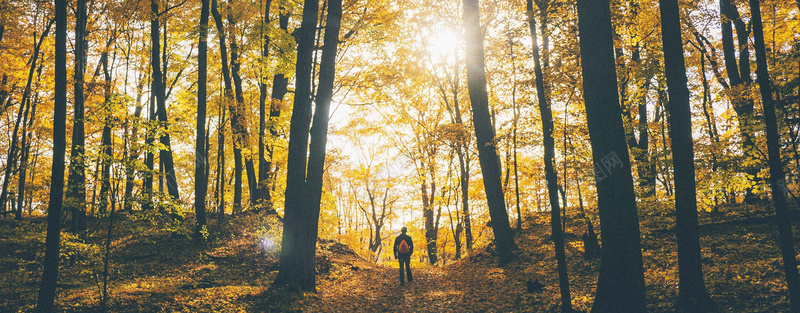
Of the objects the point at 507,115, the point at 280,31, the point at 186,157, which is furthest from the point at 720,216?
the point at 186,157

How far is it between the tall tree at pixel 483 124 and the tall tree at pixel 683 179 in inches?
203

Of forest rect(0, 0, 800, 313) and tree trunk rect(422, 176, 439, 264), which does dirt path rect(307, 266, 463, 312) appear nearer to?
forest rect(0, 0, 800, 313)

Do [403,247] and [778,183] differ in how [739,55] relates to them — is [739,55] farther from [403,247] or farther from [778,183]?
[403,247]

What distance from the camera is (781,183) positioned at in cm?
489

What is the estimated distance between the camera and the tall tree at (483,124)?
10.9 m

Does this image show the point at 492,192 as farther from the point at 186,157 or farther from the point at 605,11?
the point at 186,157

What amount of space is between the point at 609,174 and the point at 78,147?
7973mm

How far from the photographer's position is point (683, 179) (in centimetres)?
593

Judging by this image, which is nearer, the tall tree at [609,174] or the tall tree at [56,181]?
the tall tree at [609,174]

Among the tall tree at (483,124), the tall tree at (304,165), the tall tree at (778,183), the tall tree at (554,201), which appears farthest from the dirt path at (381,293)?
the tall tree at (778,183)

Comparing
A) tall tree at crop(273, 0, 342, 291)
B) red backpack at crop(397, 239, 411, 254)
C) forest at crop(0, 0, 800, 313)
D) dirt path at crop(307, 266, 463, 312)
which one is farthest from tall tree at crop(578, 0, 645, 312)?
red backpack at crop(397, 239, 411, 254)

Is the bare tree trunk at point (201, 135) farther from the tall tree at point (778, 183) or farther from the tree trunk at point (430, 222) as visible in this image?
the tall tree at point (778, 183)

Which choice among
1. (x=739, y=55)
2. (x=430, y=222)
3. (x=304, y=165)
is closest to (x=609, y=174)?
(x=304, y=165)

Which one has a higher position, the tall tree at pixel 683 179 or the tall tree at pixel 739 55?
the tall tree at pixel 739 55
